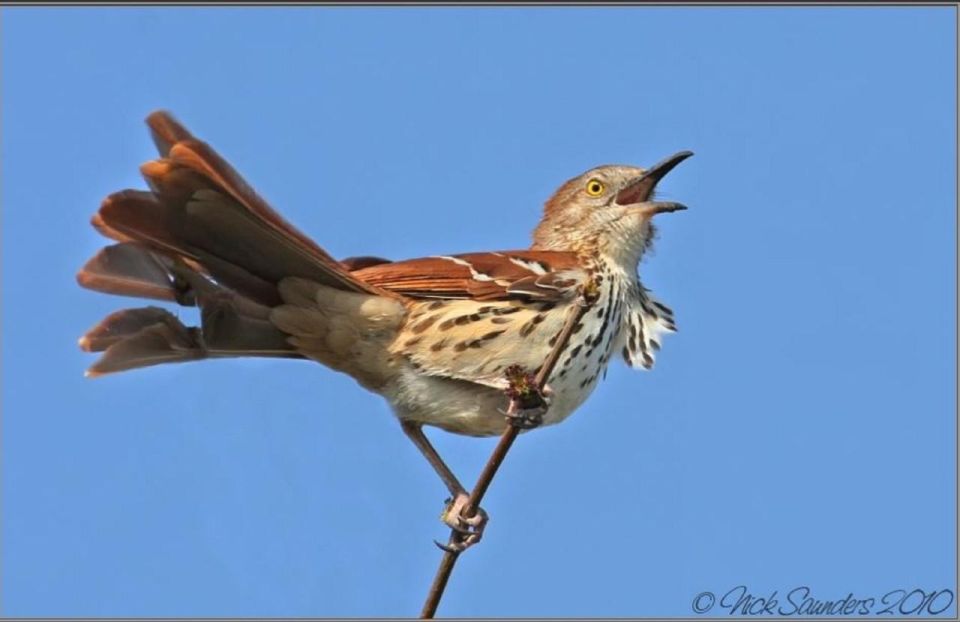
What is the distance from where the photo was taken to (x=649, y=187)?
6.82 meters

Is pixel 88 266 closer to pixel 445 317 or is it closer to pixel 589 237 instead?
pixel 445 317

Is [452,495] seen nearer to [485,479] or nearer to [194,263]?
[194,263]

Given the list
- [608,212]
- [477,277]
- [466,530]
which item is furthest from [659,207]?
[466,530]

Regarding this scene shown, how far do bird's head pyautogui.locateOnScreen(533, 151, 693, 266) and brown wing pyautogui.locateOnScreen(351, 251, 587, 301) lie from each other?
1.82ft

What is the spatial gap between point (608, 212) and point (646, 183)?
9.6 inches

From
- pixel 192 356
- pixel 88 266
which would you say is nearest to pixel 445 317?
pixel 192 356

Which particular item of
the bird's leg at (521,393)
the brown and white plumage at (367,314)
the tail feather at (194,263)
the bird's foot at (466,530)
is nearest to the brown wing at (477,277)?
the brown and white plumage at (367,314)

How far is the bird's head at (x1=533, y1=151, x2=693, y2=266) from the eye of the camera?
21.5 feet

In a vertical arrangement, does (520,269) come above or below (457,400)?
above

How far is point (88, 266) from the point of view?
5379mm

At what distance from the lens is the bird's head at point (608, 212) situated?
21.5 ft

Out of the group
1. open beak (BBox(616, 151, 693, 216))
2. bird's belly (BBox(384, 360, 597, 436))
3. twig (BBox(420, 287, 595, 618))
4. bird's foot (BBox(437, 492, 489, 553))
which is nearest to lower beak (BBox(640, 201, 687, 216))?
open beak (BBox(616, 151, 693, 216))

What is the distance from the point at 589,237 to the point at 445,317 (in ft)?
3.91

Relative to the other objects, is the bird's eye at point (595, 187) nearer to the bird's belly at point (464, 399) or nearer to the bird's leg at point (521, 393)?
the bird's belly at point (464, 399)
